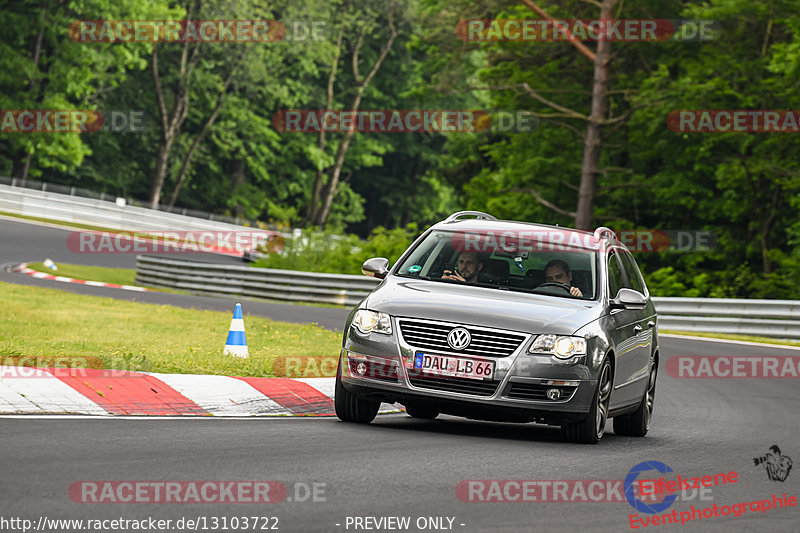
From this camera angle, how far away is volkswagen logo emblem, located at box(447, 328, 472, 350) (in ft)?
31.0

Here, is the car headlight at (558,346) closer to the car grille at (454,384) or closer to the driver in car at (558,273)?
the car grille at (454,384)

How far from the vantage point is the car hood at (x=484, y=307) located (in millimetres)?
9516

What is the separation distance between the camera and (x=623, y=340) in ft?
34.9

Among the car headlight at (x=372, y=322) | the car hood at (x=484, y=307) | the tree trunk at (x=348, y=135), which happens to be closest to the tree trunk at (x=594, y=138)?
the car hood at (x=484, y=307)

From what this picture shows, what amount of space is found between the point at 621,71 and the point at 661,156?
3374 millimetres

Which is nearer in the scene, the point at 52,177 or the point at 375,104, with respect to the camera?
the point at 52,177

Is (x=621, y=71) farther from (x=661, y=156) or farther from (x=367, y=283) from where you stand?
(x=367, y=283)

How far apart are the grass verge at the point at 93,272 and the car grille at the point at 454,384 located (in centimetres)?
2561

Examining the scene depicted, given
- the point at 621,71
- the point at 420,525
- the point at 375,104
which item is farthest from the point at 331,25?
the point at 420,525

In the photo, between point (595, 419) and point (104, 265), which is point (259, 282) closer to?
point (104, 265)

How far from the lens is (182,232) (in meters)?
52.2

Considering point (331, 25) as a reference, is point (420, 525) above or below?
below

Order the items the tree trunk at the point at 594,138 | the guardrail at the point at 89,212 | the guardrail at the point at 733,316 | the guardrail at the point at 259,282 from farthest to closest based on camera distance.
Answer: the guardrail at the point at 89,212
the tree trunk at the point at 594,138
the guardrail at the point at 259,282
the guardrail at the point at 733,316

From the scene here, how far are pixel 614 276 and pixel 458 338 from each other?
2.34 metres
